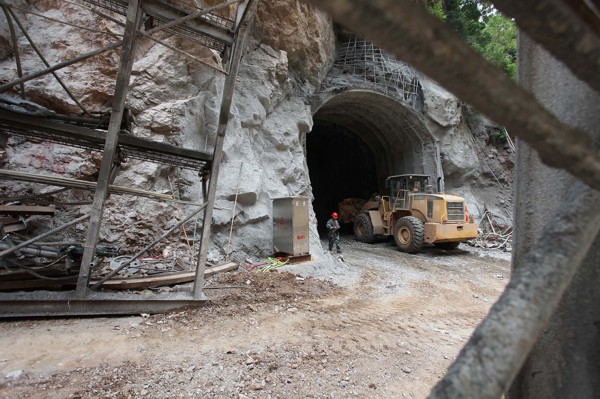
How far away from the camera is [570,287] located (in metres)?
1.15

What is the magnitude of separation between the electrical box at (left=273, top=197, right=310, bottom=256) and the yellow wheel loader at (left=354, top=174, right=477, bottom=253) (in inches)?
169

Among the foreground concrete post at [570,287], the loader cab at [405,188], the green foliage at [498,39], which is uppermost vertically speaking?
the green foliage at [498,39]

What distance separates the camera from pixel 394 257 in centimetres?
923

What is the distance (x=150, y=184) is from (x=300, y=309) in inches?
182

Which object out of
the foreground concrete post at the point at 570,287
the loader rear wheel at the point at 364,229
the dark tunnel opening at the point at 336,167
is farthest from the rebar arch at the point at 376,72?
the foreground concrete post at the point at 570,287

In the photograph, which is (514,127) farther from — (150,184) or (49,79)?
(49,79)

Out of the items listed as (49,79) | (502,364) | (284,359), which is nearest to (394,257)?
(284,359)

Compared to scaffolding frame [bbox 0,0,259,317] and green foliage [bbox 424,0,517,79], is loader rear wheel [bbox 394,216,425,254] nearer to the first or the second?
scaffolding frame [bbox 0,0,259,317]

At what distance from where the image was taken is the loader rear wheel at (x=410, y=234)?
31.6ft

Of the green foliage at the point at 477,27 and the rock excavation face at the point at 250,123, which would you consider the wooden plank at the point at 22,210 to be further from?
the green foliage at the point at 477,27

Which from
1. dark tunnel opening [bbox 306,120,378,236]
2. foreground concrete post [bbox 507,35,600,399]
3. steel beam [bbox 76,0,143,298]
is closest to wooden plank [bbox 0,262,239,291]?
steel beam [bbox 76,0,143,298]

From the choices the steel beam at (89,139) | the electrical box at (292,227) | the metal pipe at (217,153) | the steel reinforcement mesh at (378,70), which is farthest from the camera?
the steel reinforcement mesh at (378,70)

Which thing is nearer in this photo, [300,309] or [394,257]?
[300,309]

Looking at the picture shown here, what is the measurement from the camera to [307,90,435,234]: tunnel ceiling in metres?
13.8
